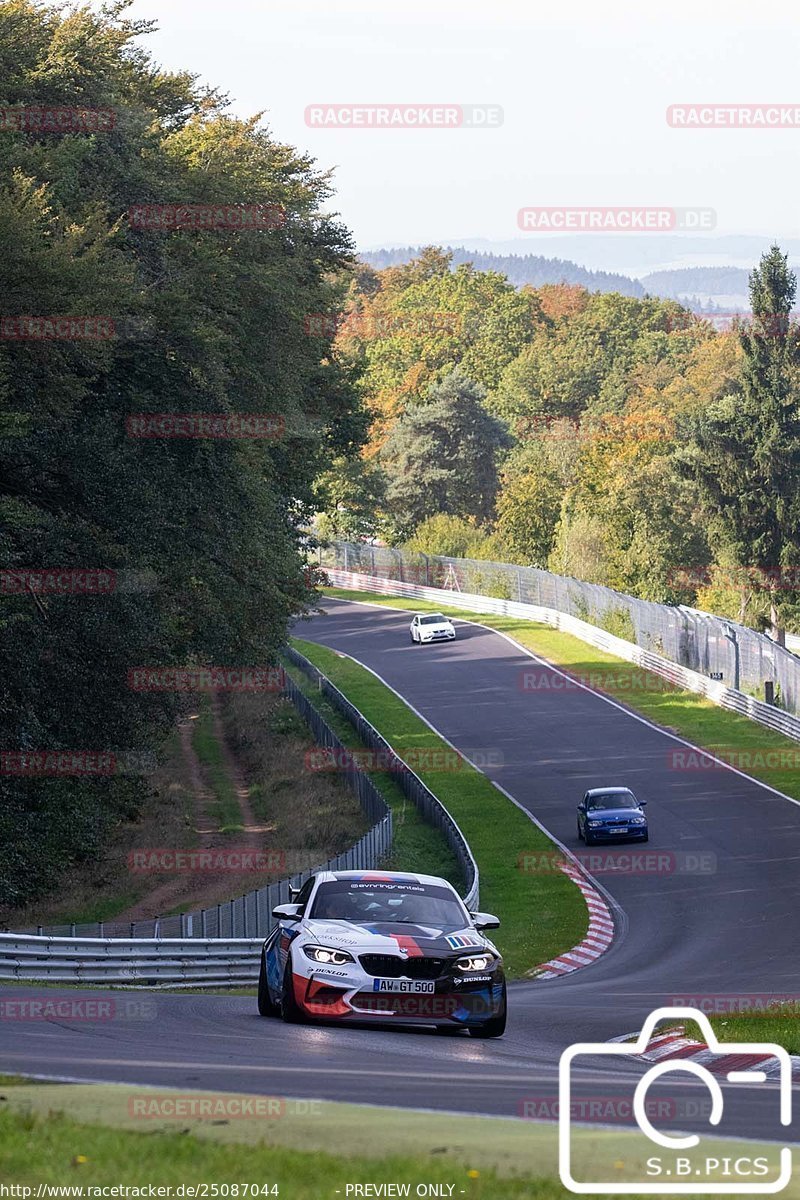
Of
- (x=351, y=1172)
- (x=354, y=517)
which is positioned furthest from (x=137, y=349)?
(x=354, y=517)

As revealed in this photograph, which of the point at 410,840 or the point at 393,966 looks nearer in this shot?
the point at 393,966

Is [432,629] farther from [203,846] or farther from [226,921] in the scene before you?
[226,921]

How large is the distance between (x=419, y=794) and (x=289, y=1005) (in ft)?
95.5

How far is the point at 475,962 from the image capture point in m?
14.8

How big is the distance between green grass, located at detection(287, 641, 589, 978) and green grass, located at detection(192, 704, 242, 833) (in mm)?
5704

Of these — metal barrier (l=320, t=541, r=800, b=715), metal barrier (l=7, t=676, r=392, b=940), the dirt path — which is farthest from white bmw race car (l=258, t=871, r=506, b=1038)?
metal barrier (l=320, t=541, r=800, b=715)

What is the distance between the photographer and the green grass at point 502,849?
102 ft

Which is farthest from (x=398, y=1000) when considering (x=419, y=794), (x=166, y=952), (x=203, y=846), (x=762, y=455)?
(x=762, y=455)

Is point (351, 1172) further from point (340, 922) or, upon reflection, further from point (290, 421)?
point (290, 421)

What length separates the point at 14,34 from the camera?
3378cm

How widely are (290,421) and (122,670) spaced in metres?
10.2

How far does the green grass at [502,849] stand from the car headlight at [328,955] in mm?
13566

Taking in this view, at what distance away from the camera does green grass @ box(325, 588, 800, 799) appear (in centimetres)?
5012

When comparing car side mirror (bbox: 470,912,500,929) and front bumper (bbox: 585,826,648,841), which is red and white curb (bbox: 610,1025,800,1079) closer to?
car side mirror (bbox: 470,912,500,929)
